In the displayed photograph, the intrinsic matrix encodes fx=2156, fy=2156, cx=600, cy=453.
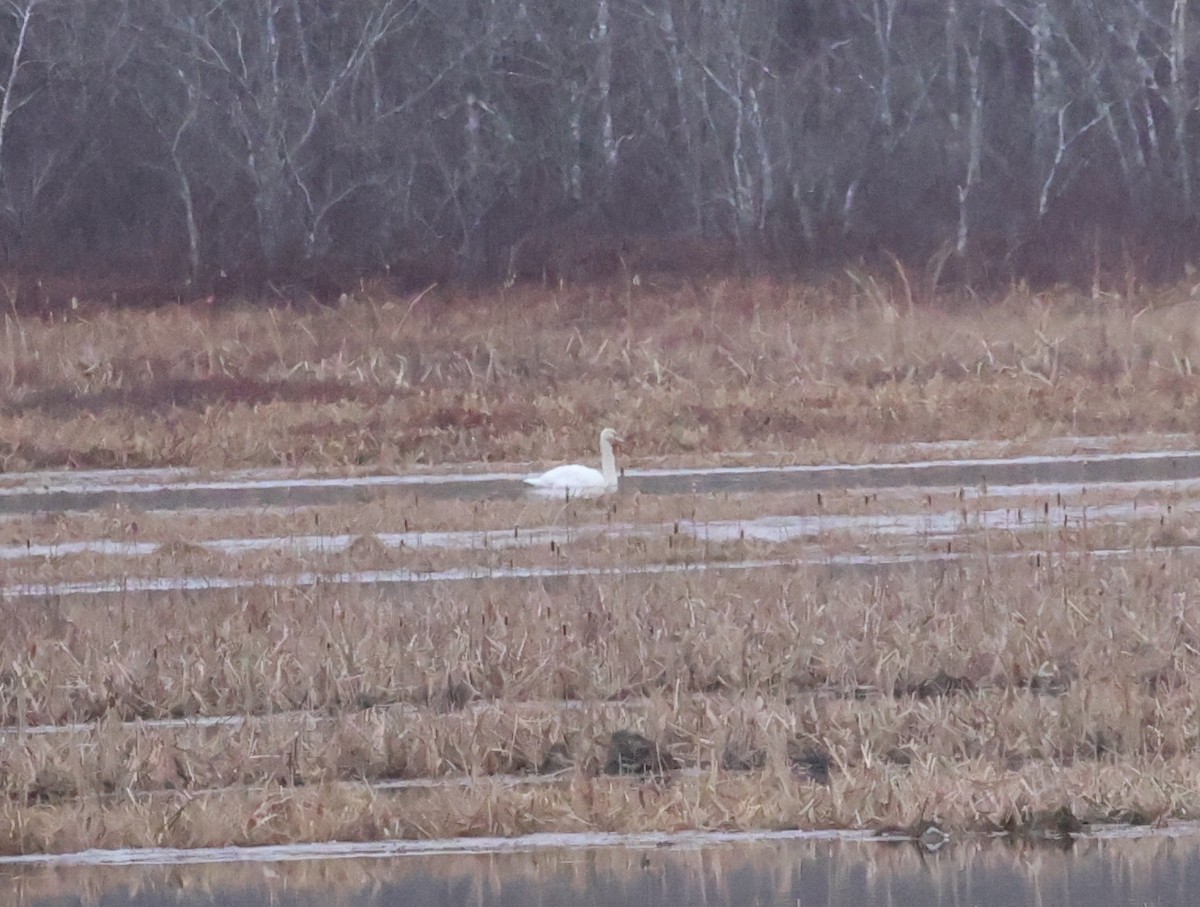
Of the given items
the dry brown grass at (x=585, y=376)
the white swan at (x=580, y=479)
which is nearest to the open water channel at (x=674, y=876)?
the white swan at (x=580, y=479)

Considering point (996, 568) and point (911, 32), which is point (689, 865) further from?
point (911, 32)

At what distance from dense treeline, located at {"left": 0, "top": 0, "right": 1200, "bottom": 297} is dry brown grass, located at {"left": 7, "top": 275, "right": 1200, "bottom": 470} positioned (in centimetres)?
520

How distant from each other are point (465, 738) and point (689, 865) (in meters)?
1.38

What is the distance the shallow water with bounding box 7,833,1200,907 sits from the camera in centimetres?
542

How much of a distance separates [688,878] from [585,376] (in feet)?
45.1

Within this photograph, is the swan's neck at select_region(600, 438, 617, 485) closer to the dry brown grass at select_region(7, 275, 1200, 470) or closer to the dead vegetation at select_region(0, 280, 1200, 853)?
the dead vegetation at select_region(0, 280, 1200, 853)

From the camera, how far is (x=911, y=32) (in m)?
30.7

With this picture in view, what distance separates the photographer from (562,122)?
29641mm

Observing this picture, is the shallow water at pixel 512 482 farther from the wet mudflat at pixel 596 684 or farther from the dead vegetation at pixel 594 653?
→ the wet mudflat at pixel 596 684

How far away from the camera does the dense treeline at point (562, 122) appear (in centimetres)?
2853

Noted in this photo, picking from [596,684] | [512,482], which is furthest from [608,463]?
[596,684]

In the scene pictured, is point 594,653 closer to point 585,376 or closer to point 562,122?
point 585,376

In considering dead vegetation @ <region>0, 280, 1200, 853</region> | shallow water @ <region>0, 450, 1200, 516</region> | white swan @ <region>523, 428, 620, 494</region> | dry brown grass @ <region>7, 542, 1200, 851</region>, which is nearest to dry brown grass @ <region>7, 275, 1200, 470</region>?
dead vegetation @ <region>0, 280, 1200, 853</region>

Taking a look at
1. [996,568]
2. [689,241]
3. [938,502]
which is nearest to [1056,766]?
[996,568]
